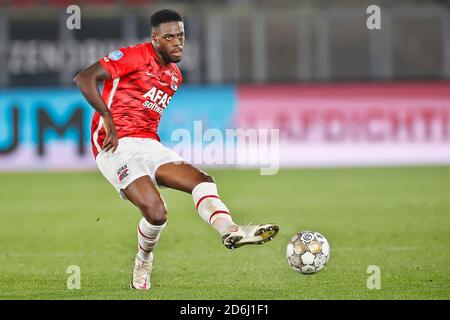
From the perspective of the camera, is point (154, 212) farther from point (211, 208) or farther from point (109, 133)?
point (109, 133)

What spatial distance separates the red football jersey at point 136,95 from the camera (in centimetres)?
758

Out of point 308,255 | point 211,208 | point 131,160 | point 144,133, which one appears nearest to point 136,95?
point 144,133

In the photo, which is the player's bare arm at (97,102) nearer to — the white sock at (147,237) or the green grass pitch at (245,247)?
the white sock at (147,237)

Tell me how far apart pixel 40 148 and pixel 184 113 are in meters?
2.52

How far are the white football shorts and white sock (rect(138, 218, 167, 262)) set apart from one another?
26cm

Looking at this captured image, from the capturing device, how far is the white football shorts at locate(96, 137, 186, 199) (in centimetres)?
736

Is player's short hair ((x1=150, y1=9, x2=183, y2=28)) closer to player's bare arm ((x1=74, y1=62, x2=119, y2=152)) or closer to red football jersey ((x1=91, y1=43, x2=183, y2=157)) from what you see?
red football jersey ((x1=91, y1=43, x2=183, y2=157))

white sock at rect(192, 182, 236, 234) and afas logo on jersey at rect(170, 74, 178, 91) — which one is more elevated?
afas logo on jersey at rect(170, 74, 178, 91)

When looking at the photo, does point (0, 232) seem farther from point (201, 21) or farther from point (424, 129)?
point (201, 21)

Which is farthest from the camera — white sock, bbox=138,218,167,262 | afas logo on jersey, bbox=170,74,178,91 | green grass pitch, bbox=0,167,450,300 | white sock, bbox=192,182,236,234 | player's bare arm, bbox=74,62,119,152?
afas logo on jersey, bbox=170,74,178,91

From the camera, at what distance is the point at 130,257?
9227 mm

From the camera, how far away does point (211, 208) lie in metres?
7.13

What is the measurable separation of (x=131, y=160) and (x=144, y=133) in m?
0.34

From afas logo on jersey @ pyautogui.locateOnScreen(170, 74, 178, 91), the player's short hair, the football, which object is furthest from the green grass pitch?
the player's short hair
